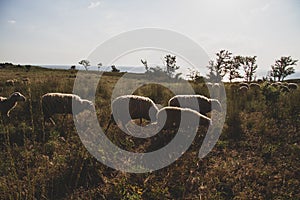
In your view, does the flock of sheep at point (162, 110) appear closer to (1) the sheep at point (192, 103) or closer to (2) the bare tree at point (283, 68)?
(1) the sheep at point (192, 103)

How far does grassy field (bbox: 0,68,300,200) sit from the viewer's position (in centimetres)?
425

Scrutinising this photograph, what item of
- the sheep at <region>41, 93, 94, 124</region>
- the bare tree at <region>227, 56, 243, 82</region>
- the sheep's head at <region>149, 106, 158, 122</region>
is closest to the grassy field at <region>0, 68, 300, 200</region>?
the sheep at <region>41, 93, 94, 124</region>

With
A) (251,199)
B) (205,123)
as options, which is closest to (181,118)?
(205,123)

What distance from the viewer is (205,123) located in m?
7.18

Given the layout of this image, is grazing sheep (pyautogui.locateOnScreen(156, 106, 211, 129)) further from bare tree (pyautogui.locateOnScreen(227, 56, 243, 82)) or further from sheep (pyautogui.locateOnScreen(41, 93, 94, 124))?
bare tree (pyautogui.locateOnScreen(227, 56, 243, 82))

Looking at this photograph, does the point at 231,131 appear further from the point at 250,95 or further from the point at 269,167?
the point at 250,95

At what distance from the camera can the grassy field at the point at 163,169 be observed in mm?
4246

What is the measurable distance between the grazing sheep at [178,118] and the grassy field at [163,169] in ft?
1.25

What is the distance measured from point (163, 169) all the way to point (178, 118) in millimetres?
2186

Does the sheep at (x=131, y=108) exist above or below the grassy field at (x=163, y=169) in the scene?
above

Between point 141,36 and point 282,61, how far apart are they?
59074 mm

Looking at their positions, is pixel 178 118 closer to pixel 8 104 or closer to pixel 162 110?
pixel 162 110

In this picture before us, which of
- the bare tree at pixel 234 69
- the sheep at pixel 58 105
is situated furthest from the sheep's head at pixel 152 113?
the bare tree at pixel 234 69

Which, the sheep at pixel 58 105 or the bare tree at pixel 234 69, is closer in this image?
the sheep at pixel 58 105
